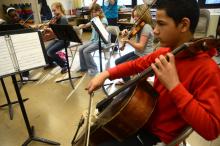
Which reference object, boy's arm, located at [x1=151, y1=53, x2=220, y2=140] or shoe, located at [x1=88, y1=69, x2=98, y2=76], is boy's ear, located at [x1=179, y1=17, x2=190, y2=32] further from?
shoe, located at [x1=88, y1=69, x2=98, y2=76]

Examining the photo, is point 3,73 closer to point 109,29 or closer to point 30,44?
point 30,44

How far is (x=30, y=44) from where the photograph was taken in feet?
5.60

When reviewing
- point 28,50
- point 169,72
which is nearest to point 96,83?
point 169,72

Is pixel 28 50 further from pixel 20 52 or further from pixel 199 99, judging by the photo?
pixel 199 99

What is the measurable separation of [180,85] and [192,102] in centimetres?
8

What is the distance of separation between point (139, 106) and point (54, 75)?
9.65ft

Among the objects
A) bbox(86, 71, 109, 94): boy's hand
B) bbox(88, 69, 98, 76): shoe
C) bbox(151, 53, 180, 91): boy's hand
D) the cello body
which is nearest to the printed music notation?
bbox(86, 71, 109, 94): boy's hand

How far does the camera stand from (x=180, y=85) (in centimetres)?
82

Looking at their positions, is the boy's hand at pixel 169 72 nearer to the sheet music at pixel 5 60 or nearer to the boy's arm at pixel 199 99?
the boy's arm at pixel 199 99

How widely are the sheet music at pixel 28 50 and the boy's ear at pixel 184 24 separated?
1.25 m

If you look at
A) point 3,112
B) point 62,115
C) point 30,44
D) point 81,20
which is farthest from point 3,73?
point 81,20

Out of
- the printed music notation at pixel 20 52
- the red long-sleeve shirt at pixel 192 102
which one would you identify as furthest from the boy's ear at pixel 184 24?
the printed music notation at pixel 20 52

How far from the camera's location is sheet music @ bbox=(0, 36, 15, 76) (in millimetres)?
1602

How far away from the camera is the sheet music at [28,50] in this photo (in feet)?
5.44
